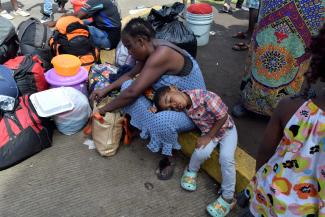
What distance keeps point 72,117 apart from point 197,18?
2377 mm

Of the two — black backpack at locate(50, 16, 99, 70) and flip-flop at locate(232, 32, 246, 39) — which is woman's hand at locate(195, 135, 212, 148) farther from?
flip-flop at locate(232, 32, 246, 39)

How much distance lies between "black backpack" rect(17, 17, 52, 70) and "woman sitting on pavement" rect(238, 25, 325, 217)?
300cm

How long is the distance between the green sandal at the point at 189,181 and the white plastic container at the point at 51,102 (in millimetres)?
1177

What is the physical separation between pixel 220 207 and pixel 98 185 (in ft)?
3.16

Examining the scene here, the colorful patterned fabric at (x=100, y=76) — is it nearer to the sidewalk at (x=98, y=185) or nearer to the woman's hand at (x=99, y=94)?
the woman's hand at (x=99, y=94)

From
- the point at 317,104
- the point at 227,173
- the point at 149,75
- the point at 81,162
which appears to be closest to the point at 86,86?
the point at 81,162

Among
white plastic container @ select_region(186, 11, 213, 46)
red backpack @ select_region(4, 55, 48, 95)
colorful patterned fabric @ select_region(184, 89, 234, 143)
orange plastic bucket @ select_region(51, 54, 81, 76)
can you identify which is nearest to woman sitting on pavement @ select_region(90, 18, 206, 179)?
colorful patterned fabric @ select_region(184, 89, 234, 143)

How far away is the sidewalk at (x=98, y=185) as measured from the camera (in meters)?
2.50

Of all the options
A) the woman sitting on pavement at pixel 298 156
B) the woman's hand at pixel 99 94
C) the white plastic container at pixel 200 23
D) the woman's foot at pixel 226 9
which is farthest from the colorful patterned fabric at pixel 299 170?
the woman's foot at pixel 226 9

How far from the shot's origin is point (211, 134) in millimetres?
2447

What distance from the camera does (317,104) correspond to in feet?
4.16

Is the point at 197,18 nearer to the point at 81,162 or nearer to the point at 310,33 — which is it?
the point at 310,33

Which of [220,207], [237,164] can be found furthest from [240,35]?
[220,207]

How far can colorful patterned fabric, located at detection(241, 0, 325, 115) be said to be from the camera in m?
2.58
